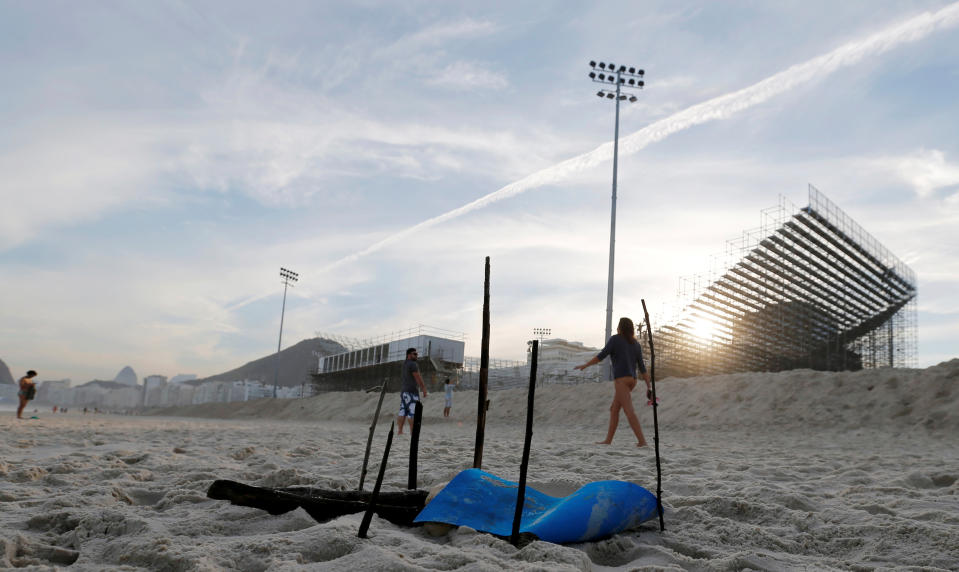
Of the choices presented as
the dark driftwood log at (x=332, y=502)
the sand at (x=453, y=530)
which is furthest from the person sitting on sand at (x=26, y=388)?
the dark driftwood log at (x=332, y=502)

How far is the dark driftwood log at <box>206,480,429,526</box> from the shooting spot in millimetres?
2684

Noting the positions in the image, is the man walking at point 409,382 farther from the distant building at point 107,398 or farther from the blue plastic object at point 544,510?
the distant building at point 107,398

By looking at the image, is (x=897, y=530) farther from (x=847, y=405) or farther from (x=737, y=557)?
(x=847, y=405)

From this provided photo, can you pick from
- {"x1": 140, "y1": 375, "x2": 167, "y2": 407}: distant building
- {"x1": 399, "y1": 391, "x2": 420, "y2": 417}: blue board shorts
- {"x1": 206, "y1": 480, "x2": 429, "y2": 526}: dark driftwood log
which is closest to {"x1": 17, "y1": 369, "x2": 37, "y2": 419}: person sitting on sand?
{"x1": 399, "y1": 391, "x2": 420, "y2": 417}: blue board shorts

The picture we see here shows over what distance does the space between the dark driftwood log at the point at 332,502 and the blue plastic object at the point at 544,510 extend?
17cm

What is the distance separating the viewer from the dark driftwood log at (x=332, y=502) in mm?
2684

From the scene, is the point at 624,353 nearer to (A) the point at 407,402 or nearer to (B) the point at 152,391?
(A) the point at 407,402

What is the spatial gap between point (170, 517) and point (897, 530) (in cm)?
339

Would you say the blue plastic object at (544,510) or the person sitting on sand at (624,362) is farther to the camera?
the person sitting on sand at (624,362)

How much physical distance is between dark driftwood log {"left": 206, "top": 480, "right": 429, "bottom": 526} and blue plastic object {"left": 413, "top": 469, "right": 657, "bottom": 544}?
0.17 m

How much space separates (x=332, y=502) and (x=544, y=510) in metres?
1.03

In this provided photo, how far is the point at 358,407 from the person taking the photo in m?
29.1

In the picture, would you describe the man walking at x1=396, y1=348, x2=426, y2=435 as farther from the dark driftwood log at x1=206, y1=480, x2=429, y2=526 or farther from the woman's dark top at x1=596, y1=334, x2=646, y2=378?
the dark driftwood log at x1=206, y1=480, x2=429, y2=526

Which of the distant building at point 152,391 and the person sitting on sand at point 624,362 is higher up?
the person sitting on sand at point 624,362
